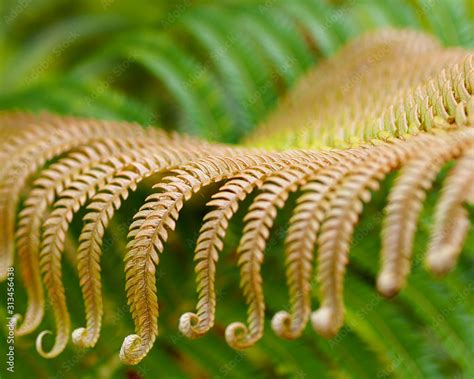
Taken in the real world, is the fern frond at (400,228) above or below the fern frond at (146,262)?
above

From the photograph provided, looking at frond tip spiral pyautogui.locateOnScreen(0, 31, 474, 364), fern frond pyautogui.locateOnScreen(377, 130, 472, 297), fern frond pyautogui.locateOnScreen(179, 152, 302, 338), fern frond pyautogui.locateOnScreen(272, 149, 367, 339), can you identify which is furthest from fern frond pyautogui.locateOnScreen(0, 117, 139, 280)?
fern frond pyautogui.locateOnScreen(377, 130, 472, 297)

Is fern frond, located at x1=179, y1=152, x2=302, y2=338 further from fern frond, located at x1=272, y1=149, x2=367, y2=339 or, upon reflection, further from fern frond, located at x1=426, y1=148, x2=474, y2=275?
fern frond, located at x1=426, y1=148, x2=474, y2=275

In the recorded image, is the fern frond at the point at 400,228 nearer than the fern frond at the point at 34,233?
Yes

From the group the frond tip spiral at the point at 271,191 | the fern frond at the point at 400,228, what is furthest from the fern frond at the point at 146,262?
the fern frond at the point at 400,228

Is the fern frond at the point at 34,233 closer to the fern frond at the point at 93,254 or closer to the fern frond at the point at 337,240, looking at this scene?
the fern frond at the point at 93,254

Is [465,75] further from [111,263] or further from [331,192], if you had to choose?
[111,263]

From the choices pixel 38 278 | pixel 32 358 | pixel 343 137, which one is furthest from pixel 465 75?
pixel 32 358

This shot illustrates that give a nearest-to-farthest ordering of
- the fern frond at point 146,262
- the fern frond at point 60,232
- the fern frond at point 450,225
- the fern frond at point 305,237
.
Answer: the fern frond at point 450,225 → the fern frond at point 305,237 → the fern frond at point 146,262 → the fern frond at point 60,232

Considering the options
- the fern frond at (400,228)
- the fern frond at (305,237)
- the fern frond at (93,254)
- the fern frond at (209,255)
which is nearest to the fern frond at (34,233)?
the fern frond at (93,254)

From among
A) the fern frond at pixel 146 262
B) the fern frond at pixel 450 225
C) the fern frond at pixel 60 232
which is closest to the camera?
the fern frond at pixel 450 225
